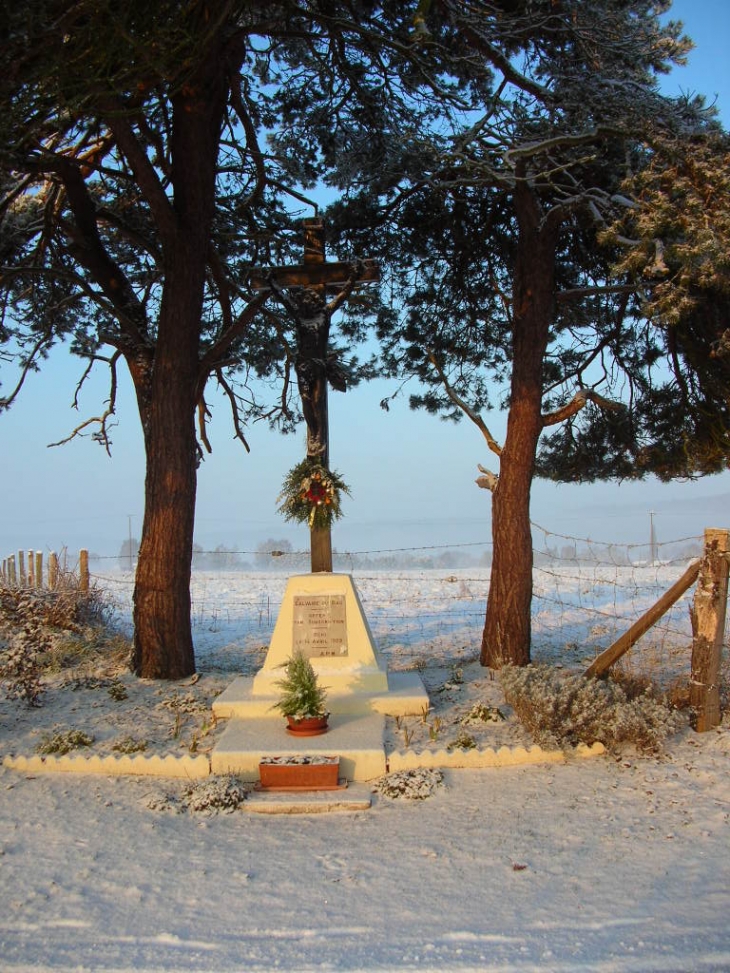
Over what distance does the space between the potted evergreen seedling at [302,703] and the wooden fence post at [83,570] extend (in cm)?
639

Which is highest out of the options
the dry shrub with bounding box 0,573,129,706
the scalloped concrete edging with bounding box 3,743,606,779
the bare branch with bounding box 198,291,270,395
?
the bare branch with bounding box 198,291,270,395

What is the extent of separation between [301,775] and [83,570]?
7784 millimetres

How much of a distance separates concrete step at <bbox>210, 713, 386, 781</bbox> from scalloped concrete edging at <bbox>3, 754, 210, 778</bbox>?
0.16m

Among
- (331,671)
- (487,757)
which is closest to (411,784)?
(487,757)

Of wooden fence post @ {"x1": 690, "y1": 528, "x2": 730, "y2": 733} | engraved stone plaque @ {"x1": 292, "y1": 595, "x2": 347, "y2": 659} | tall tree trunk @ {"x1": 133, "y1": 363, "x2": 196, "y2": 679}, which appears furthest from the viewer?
tall tree trunk @ {"x1": 133, "y1": 363, "x2": 196, "y2": 679}

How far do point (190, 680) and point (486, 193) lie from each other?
737 centimetres

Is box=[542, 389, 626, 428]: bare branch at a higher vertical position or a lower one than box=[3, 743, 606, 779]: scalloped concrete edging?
higher

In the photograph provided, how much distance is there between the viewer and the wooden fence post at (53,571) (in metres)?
12.4

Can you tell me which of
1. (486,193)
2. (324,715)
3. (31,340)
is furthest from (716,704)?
(31,340)

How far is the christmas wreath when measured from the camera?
8305 millimetres

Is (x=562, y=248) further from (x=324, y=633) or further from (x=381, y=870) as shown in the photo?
(x=381, y=870)

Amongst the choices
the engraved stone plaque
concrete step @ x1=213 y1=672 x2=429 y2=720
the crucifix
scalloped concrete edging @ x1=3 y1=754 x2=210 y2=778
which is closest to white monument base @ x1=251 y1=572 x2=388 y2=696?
the engraved stone plaque

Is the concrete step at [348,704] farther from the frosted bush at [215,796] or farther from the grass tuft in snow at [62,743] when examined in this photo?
Answer: the frosted bush at [215,796]

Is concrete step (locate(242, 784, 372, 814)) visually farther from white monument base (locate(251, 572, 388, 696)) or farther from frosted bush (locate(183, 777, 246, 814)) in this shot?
white monument base (locate(251, 572, 388, 696))
